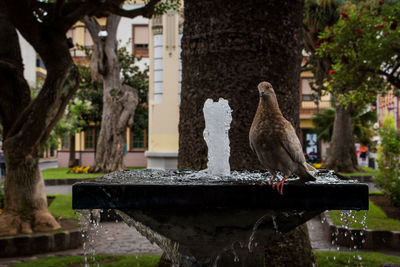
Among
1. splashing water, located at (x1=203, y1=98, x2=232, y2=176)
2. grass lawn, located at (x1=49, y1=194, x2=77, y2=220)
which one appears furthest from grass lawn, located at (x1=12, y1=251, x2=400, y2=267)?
grass lawn, located at (x1=49, y1=194, x2=77, y2=220)

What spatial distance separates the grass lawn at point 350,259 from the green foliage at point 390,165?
4545 mm

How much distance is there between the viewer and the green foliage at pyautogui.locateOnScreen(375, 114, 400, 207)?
414 inches

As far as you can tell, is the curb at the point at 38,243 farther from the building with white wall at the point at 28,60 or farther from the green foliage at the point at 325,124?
the building with white wall at the point at 28,60

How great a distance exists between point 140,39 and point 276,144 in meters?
34.4

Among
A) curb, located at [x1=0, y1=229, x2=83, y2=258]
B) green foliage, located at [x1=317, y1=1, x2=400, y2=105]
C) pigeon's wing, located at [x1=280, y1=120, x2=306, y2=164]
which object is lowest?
curb, located at [x1=0, y1=229, x2=83, y2=258]

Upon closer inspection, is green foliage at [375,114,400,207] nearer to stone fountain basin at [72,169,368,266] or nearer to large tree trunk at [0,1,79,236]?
large tree trunk at [0,1,79,236]

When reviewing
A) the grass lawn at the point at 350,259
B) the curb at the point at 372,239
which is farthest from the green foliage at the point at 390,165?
the grass lawn at the point at 350,259

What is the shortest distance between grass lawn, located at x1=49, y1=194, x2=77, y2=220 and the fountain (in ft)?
24.6

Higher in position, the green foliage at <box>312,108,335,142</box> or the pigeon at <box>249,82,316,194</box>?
the green foliage at <box>312,108,335,142</box>

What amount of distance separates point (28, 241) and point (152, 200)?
5.74 metres

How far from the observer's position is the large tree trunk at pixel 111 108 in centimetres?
2166

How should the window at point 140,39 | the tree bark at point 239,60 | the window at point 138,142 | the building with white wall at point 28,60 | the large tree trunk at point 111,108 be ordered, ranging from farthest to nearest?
the building with white wall at point 28,60, the window at point 138,142, the window at point 140,39, the large tree trunk at point 111,108, the tree bark at point 239,60

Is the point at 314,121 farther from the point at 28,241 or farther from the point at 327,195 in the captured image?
the point at 327,195

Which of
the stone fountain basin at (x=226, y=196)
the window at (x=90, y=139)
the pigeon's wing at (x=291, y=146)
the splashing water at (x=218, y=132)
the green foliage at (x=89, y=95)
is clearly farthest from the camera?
the window at (x=90, y=139)
